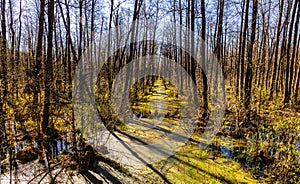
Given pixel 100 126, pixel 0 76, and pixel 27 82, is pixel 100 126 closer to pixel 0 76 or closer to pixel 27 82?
pixel 27 82

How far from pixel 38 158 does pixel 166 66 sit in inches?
763

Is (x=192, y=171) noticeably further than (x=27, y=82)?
Yes

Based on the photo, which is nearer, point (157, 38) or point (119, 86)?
point (119, 86)

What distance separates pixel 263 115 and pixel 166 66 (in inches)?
703

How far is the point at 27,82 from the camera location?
412cm

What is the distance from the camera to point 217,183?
13.6 ft

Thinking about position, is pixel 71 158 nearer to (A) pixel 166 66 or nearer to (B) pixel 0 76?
(B) pixel 0 76

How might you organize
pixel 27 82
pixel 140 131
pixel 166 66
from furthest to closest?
pixel 166 66 → pixel 140 131 → pixel 27 82

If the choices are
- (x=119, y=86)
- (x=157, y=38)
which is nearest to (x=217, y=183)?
(x=119, y=86)

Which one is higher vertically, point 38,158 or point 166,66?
point 166,66

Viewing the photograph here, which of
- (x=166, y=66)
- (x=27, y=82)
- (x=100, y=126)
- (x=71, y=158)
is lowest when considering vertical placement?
(x=71, y=158)

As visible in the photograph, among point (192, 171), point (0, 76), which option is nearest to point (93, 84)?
point (0, 76)

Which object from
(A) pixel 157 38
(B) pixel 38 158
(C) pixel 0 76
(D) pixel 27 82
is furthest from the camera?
(A) pixel 157 38

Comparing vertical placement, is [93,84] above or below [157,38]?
below
